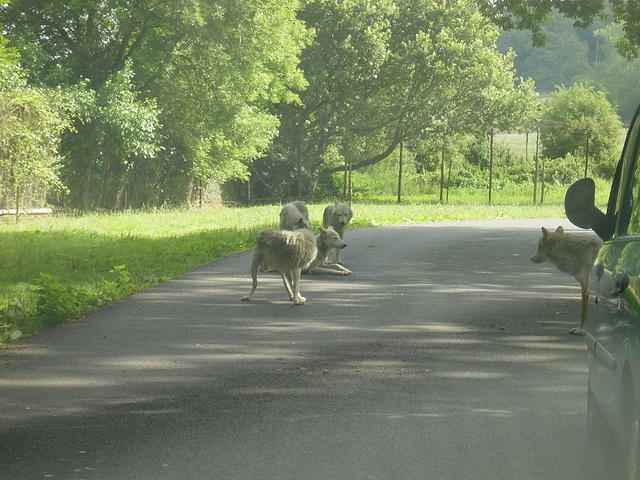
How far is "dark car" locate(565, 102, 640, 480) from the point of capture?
3990mm

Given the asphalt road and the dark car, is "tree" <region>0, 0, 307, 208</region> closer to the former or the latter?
the asphalt road

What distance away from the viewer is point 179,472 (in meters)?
5.81

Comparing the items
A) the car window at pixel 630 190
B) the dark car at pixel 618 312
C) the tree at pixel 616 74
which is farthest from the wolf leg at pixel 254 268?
the tree at pixel 616 74

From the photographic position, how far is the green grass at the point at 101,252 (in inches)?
468

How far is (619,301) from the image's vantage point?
4.37m

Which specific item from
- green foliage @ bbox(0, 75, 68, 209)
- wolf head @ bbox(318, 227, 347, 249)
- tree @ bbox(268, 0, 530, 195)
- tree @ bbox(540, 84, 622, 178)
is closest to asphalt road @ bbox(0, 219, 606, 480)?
wolf head @ bbox(318, 227, 347, 249)

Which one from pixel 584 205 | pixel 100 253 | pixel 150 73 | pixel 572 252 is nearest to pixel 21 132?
pixel 100 253

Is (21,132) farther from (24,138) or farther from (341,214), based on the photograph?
(341,214)

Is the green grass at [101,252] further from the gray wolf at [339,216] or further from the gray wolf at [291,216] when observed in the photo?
the gray wolf at [339,216]

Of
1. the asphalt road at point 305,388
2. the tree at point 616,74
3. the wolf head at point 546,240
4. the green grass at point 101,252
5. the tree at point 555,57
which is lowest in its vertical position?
the asphalt road at point 305,388

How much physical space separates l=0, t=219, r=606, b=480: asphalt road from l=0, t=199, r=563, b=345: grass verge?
511mm

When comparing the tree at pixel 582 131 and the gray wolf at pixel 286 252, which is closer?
the gray wolf at pixel 286 252

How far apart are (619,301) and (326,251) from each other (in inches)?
437

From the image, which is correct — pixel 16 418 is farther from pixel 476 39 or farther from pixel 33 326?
pixel 476 39
